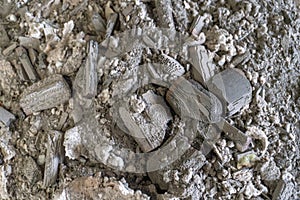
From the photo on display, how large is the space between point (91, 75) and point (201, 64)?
0.24 meters

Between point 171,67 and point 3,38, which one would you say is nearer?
point 171,67

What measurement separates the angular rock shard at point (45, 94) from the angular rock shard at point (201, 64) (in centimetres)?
28

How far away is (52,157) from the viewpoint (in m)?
0.92

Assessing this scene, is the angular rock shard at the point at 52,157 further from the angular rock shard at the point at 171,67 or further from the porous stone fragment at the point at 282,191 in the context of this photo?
the porous stone fragment at the point at 282,191

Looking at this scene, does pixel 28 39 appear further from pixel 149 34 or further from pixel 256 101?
pixel 256 101

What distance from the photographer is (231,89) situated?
90 centimetres

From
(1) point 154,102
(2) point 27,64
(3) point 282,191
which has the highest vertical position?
(2) point 27,64

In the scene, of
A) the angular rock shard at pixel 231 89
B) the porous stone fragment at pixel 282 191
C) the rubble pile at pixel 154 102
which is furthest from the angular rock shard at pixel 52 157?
the porous stone fragment at pixel 282 191

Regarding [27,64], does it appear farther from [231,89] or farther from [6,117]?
[231,89]

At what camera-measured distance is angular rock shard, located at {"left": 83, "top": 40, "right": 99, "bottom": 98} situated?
924 millimetres

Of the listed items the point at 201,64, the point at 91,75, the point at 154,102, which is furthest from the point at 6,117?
the point at 201,64

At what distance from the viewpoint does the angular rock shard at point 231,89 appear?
0.90 metres

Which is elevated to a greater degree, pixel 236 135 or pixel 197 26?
pixel 197 26

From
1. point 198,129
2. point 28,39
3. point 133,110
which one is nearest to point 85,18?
point 28,39
